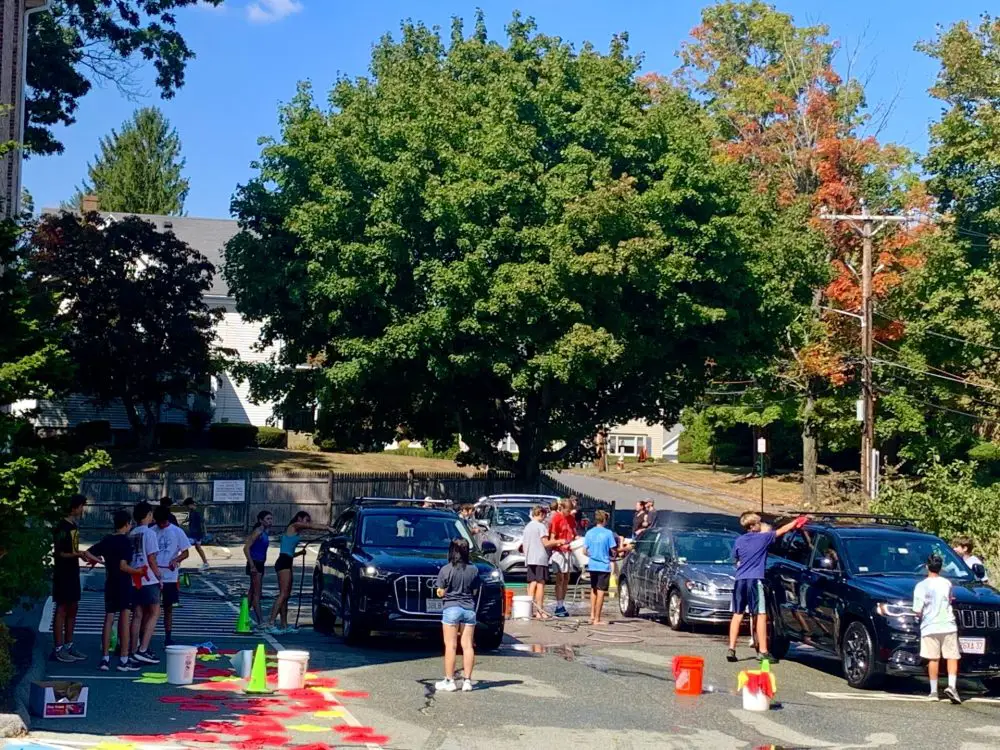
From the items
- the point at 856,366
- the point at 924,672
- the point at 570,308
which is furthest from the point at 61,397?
the point at 856,366

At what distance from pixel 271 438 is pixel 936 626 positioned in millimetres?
45377

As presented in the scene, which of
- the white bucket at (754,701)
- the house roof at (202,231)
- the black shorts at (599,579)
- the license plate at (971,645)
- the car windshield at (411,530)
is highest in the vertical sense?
the house roof at (202,231)

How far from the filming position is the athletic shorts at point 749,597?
16.7 meters

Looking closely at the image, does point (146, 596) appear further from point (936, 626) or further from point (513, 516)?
point (513, 516)

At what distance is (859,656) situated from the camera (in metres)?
15.1

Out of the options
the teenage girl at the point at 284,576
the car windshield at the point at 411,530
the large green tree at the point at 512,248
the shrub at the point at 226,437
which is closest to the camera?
the car windshield at the point at 411,530

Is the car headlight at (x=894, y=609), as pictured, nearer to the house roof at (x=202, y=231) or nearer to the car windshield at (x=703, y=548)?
the car windshield at (x=703, y=548)

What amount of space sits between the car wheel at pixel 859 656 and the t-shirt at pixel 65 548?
8.52 metres

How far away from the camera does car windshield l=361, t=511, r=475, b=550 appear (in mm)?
17781

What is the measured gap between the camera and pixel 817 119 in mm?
53031

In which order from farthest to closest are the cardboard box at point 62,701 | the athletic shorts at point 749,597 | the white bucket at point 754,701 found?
the athletic shorts at point 749,597, the white bucket at point 754,701, the cardboard box at point 62,701

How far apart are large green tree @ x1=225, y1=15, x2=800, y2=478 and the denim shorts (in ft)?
68.0

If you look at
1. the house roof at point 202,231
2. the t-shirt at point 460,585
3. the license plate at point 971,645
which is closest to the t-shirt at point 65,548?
the t-shirt at point 460,585

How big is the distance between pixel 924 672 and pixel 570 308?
2069 cm
